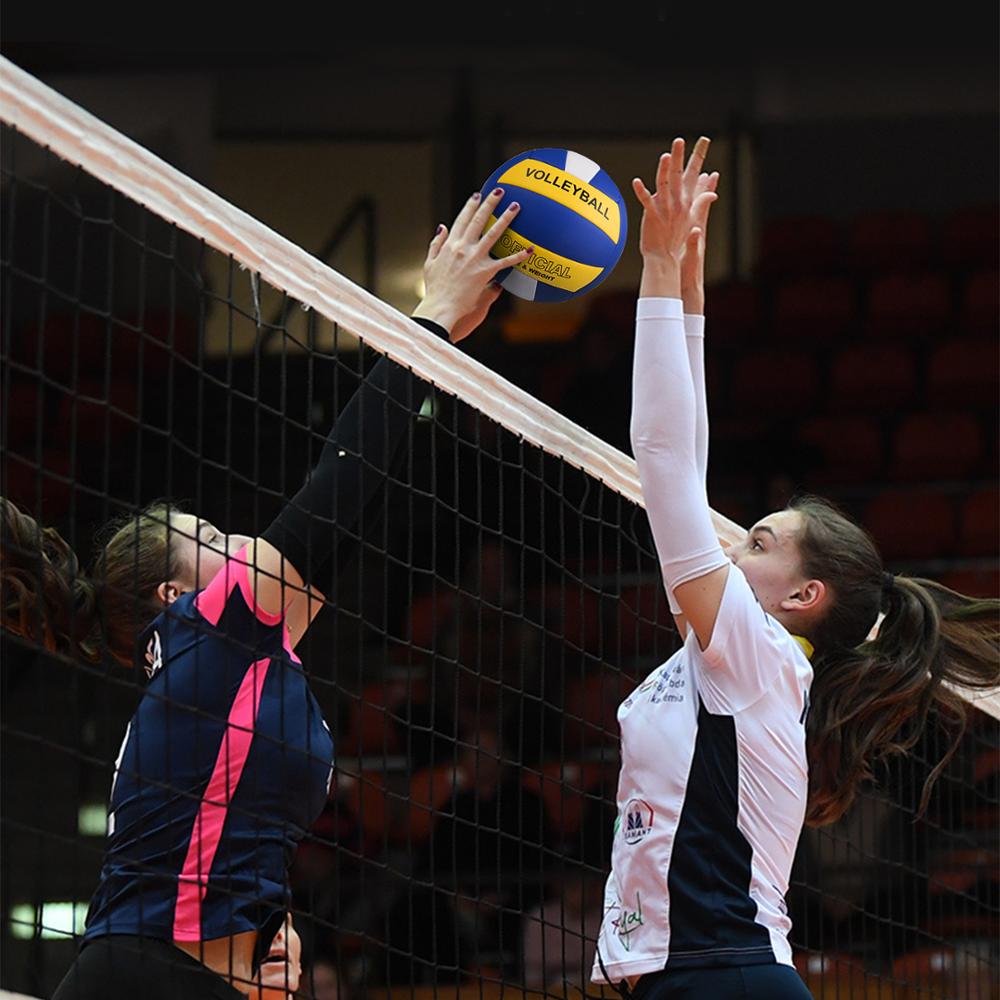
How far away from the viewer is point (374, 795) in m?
7.69

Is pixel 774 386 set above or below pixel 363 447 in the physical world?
above

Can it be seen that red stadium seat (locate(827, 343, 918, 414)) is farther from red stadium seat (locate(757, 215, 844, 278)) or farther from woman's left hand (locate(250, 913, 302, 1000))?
woman's left hand (locate(250, 913, 302, 1000))

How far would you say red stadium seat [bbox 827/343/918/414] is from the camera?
9.62 metres

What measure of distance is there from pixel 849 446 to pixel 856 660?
Result: 6395 millimetres

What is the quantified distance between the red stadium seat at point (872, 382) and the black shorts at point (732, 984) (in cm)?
732

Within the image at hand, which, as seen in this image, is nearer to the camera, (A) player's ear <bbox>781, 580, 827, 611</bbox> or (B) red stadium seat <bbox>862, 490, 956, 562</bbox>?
(A) player's ear <bbox>781, 580, 827, 611</bbox>

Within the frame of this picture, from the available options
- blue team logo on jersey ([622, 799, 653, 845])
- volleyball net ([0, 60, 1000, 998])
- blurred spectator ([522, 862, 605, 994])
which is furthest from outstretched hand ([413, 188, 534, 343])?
blurred spectator ([522, 862, 605, 994])

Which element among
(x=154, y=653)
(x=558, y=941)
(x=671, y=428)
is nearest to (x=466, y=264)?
(x=671, y=428)

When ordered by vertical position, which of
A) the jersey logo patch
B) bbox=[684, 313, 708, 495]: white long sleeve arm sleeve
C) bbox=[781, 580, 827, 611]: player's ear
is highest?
bbox=[684, 313, 708, 495]: white long sleeve arm sleeve

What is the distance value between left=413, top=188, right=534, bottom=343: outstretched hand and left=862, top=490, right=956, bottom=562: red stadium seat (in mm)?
6076

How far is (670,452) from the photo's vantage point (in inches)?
100

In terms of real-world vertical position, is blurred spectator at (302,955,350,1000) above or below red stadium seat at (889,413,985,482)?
below

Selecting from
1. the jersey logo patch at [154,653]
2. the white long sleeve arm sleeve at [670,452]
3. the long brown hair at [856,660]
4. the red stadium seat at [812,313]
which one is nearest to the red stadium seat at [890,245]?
the red stadium seat at [812,313]

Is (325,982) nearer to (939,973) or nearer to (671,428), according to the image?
(939,973)
